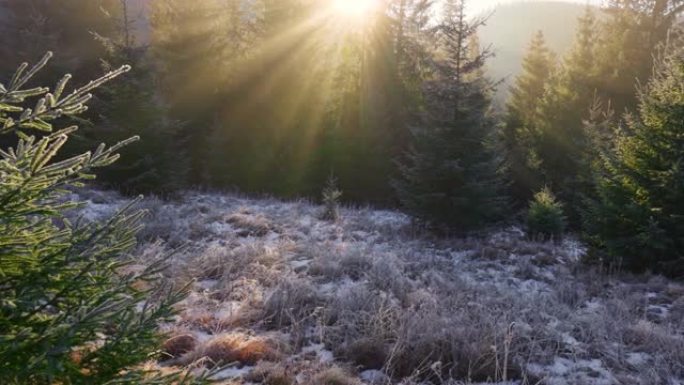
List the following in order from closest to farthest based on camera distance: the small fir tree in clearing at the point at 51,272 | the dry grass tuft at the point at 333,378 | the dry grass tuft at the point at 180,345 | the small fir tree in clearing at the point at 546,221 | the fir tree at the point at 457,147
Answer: the small fir tree in clearing at the point at 51,272 → the dry grass tuft at the point at 333,378 → the dry grass tuft at the point at 180,345 → the fir tree at the point at 457,147 → the small fir tree in clearing at the point at 546,221

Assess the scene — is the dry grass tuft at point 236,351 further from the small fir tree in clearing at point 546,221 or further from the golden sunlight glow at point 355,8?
the golden sunlight glow at point 355,8

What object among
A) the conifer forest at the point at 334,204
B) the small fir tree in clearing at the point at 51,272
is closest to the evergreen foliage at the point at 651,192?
the conifer forest at the point at 334,204

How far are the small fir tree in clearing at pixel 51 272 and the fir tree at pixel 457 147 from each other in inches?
395

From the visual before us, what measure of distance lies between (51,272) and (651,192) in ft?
32.5

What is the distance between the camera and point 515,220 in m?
13.9

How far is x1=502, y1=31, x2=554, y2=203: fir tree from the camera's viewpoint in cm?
1841

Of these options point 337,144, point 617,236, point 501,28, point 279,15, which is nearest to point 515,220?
point 617,236

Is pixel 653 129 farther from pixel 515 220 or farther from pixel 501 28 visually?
pixel 501 28

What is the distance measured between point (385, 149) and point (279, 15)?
7613mm

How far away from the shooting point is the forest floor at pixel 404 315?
4.25m

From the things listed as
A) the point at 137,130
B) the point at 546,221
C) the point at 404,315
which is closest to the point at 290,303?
the point at 404,315

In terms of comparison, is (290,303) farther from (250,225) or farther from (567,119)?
(567,119)

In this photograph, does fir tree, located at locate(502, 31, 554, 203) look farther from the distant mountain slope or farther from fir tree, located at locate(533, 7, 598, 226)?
the distant mountain slope

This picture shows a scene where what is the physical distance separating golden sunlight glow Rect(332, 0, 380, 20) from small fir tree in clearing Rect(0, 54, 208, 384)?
20.8 m
